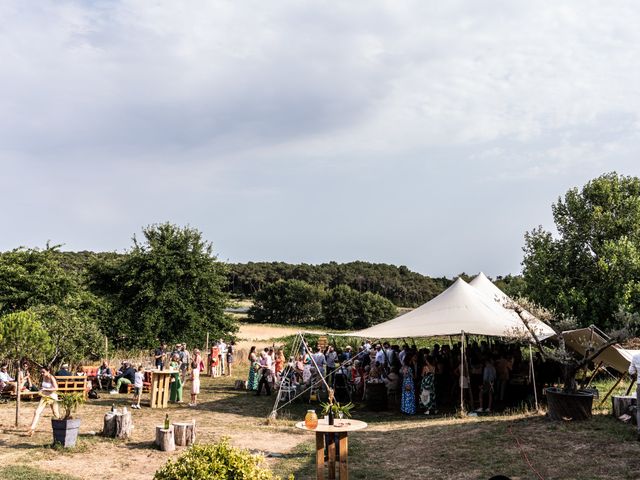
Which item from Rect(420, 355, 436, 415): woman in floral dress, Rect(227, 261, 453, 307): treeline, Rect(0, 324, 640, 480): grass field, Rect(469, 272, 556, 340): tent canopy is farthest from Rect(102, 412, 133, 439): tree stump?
Rect(227, 261, 453, 307): treeline

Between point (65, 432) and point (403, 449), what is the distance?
557 cm

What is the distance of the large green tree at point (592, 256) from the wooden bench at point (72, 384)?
15748 millimetres

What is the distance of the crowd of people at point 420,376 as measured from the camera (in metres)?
12.9

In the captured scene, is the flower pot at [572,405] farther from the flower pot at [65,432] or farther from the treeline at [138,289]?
the treeline at [138,289]

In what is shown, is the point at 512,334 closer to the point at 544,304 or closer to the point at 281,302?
the point at 544,304

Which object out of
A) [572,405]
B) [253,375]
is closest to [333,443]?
[572,405]

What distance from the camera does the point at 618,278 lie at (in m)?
19.9

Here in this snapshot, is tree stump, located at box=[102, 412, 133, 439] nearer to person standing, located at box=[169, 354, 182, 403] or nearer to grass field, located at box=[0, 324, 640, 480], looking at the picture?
grass field, located at box=[0, 324, 640, 480]

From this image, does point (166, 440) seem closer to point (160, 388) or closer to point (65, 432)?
point (65, 432)

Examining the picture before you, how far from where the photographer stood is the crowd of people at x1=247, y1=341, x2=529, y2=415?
1288cm

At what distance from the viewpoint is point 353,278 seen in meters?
78.9

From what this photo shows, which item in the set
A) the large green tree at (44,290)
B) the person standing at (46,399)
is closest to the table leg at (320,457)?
the person standing at (46,399)

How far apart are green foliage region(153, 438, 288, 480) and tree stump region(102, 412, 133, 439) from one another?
235 inches

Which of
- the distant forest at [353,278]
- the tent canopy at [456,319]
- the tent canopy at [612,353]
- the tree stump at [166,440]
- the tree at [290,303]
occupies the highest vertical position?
the distant forest at [353,278]
